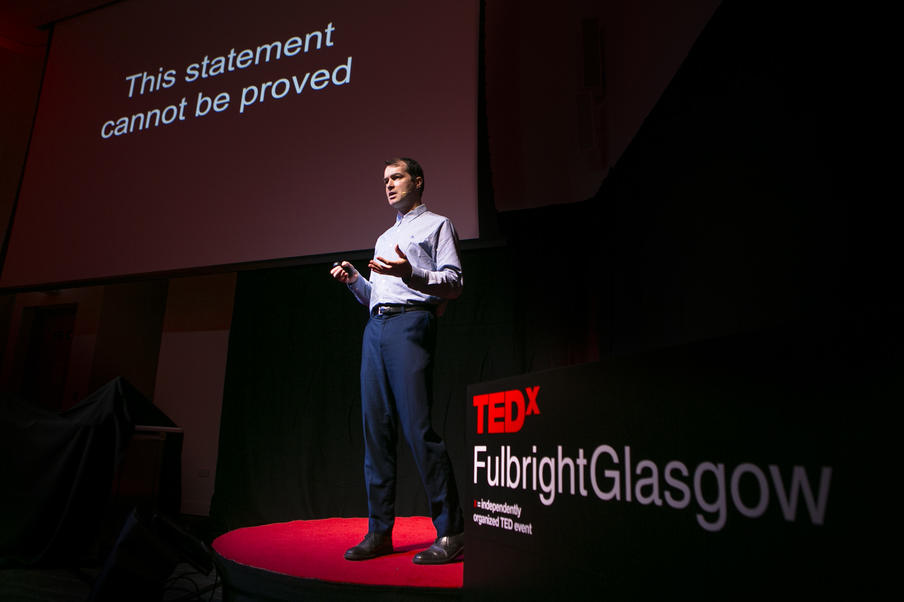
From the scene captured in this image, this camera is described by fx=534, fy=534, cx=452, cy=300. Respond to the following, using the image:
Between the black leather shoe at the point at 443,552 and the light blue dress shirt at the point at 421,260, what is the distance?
78cm

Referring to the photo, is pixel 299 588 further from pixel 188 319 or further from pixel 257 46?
pixel 188 319

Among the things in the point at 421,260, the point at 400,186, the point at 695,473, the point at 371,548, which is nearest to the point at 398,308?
the point at 421,260

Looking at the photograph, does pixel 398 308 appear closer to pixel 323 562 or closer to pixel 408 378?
pixel 408 378

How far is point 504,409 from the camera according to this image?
1.08 metres

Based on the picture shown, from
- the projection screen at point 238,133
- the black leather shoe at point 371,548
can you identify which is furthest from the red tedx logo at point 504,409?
the projection screen at point 238,133

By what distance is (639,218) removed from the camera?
2289mm

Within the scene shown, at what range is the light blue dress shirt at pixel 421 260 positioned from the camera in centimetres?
182

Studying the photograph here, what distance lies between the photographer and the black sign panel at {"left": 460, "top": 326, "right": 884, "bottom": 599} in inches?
20.0

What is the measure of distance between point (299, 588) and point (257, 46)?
9.81 ft

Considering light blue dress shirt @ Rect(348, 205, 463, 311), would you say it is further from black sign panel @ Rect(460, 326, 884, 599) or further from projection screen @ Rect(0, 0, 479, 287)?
black sign panel @ Rect(460, 326, 884, 599)

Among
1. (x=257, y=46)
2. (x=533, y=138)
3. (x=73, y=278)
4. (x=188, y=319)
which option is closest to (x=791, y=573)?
(x=533, y=138)

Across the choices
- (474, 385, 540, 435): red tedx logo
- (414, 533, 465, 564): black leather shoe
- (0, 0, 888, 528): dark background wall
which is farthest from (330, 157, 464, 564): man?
(0, 0, 888, 528): dark background wall

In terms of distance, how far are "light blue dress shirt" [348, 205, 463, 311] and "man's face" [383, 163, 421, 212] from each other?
0.05 m

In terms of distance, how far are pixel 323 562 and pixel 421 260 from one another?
3.42 feet
